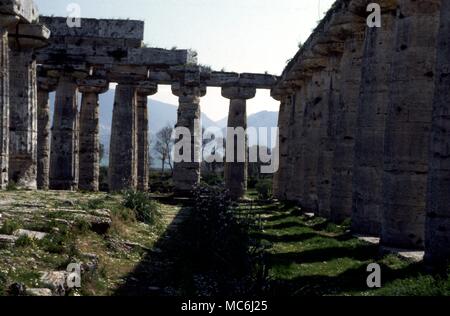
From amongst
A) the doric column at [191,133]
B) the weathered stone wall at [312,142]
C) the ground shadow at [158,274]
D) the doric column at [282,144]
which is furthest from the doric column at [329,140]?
the doric column at [282,144]

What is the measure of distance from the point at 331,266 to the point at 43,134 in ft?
65.9

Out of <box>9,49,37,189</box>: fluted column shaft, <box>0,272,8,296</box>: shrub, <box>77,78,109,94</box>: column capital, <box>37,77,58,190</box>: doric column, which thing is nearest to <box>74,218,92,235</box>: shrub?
<box>0,272,8,296</box>: shrub

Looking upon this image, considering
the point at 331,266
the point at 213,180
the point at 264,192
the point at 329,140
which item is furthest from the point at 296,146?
the point at 331,266

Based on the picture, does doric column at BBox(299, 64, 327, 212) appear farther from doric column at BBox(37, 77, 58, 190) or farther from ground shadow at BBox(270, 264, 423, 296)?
ground shadow at BBox(270, 264, 423, 296)

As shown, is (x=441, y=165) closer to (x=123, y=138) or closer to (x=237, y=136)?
(x=123, y=138)

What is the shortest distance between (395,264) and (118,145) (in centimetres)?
1992

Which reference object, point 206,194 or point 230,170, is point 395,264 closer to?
point 206,194

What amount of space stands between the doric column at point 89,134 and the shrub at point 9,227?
67.1ft

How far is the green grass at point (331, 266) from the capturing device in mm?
9633

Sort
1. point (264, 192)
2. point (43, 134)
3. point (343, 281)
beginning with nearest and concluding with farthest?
point (343, 281) < point (43, 134) < point (264, 192)

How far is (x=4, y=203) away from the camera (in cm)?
1473

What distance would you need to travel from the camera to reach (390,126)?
1409 centimetres

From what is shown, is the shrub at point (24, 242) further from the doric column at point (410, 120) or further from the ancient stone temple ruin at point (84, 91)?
the ancient stone temple ruin at point (84, 91)
